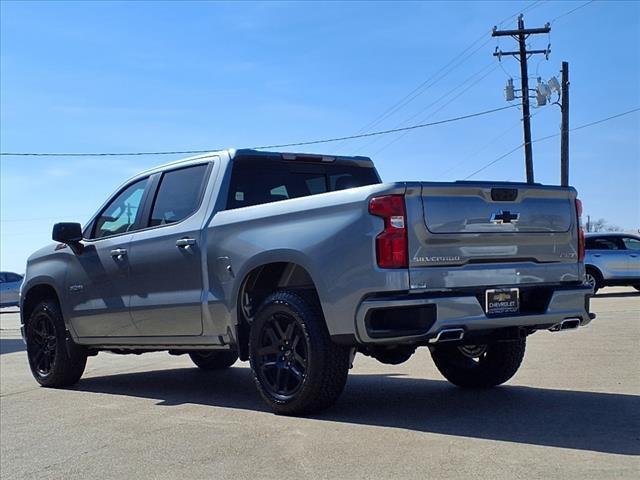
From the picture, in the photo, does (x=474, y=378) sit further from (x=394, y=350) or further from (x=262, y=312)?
(x=262, y=312)

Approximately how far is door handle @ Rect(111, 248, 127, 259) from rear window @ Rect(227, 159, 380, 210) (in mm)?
1351

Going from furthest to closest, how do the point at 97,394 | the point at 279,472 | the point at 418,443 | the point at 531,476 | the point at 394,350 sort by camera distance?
the point at 97,394, the point at 394,350, the point at 418,443, the point at 279,472, the point at 531,476

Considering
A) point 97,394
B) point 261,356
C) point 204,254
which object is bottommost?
point 97,394

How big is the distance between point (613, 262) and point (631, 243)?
918mm

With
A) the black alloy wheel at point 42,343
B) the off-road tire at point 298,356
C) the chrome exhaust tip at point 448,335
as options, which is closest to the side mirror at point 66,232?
the black alloy wheel at point 42,343

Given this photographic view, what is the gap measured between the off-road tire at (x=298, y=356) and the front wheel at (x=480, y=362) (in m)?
1.36

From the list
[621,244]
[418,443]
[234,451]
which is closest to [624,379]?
[418,443]

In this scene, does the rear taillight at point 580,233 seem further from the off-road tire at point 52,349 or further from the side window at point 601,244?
the side window at point 601,244

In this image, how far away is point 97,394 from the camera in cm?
788

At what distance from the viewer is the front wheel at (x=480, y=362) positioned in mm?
6695

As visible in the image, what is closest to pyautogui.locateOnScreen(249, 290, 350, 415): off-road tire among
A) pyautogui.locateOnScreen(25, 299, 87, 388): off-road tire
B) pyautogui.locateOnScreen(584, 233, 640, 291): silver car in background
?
pyautogui.locateOnScreen(25, 299, 87, 388): off-road tire

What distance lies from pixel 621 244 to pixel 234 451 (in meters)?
18.4

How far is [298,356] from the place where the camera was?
18.8 feet

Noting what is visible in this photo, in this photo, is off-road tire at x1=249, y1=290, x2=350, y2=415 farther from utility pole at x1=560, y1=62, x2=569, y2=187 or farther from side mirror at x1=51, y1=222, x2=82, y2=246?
utility pole at x1=560, y1=62, x2=569, y2=187
